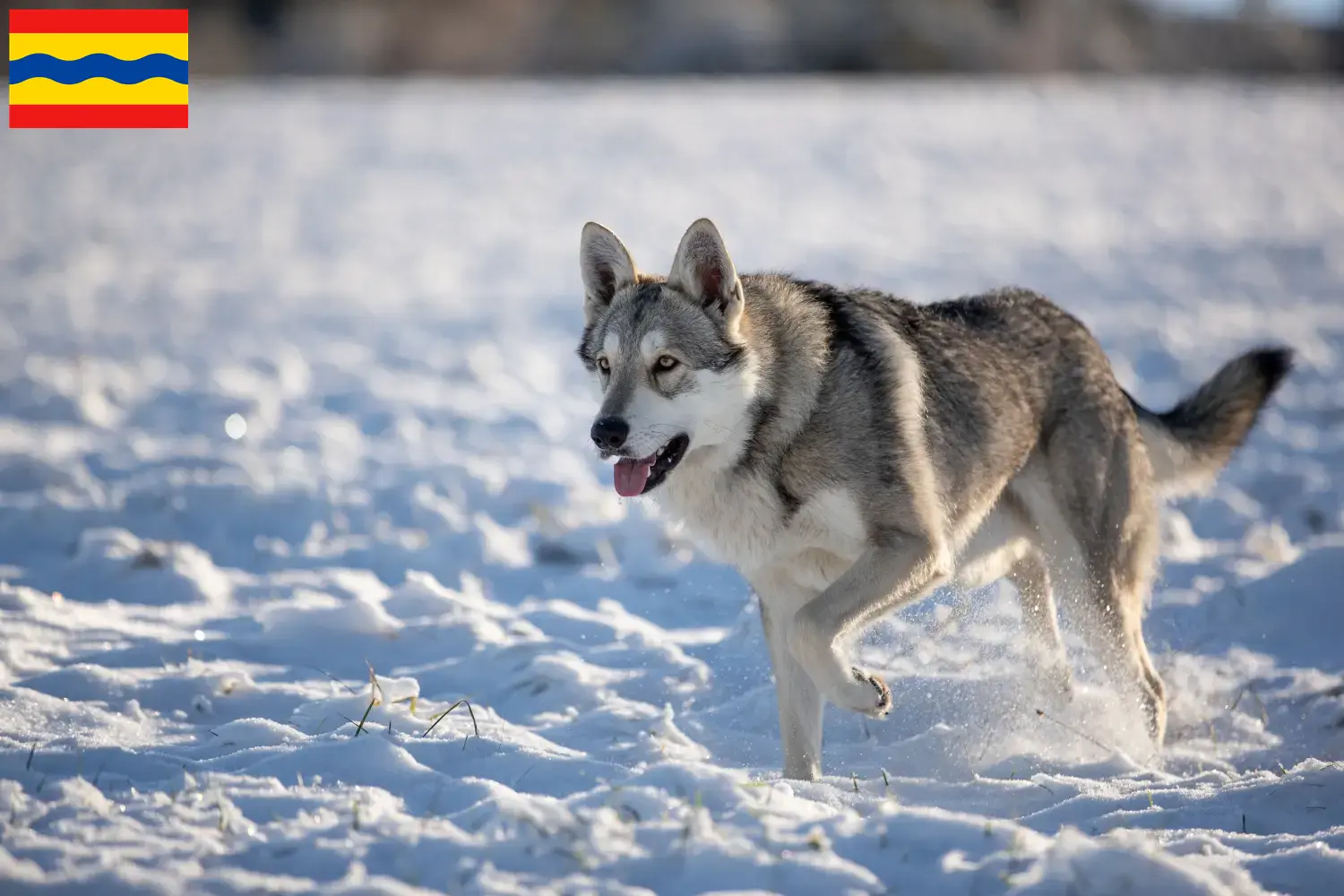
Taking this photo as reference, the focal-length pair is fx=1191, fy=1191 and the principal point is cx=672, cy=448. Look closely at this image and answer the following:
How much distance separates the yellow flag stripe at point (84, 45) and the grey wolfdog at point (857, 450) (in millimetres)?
9092

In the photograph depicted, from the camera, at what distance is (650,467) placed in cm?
383

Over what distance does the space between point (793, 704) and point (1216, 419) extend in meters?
2.35

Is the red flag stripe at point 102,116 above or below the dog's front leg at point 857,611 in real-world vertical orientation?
above

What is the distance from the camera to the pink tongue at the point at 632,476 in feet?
12.5

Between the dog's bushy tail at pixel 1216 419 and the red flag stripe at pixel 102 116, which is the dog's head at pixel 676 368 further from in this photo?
the red flag stripe at pixel 102 116

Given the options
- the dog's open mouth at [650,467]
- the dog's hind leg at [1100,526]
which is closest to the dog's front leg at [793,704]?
the dog's open mouth at [650,467]

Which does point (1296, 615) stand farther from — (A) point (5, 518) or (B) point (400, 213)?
(B) point (400, 213)

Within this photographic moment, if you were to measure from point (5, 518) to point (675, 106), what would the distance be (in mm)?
20789

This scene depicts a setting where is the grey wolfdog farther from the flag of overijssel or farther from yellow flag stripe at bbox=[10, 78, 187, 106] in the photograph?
yellow flag stripe at bbox=[10, 78, 187, 106]

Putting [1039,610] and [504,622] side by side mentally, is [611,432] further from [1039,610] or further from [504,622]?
[1039,610]

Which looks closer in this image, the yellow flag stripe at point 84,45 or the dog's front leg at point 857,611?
the dog's front leg at point 857,611

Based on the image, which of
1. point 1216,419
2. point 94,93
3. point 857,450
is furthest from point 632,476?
point 94,93

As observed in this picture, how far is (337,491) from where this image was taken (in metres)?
6.79

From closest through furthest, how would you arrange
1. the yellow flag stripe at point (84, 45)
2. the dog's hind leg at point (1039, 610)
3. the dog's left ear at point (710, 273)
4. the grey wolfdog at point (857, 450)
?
the grey wolfdog at point (857, 450), the dog's left ear at point (710, 273), the dog's hind leg at point (1039, 610), the yellow flag stripe at point (84, 45)
